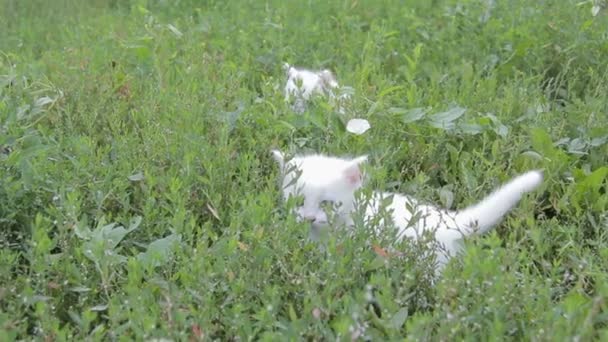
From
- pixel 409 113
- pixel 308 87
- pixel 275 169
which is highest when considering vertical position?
pixel 409 113

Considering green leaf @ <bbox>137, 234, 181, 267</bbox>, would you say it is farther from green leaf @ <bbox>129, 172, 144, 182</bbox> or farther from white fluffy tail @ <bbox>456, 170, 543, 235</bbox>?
white fluffy tail @ <bbox>456, 170, 543, 235</bbox>

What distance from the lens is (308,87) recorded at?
5027 millimetres

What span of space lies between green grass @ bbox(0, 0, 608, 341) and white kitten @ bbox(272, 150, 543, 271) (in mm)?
103

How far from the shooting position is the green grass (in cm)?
250

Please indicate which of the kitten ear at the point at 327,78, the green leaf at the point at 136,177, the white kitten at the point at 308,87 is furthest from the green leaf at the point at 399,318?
the kitten ear at the point at 327,78

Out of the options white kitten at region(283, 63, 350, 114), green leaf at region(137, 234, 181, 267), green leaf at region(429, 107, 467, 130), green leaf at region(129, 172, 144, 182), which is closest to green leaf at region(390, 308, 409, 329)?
green leaf at region(137, 234, 181, 267)

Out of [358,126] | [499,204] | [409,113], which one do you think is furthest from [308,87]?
[499,204]

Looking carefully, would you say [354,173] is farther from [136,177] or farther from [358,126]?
[136,177]

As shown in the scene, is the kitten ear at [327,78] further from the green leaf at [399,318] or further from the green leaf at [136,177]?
the green leaf at [399,318]

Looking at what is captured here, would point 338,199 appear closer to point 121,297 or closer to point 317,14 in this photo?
point 121,297

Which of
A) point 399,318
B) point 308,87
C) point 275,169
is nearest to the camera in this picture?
point 399,318

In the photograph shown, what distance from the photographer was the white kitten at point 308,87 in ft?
14.4

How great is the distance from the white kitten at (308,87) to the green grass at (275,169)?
0.09 meters

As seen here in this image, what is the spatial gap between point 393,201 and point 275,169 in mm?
626
